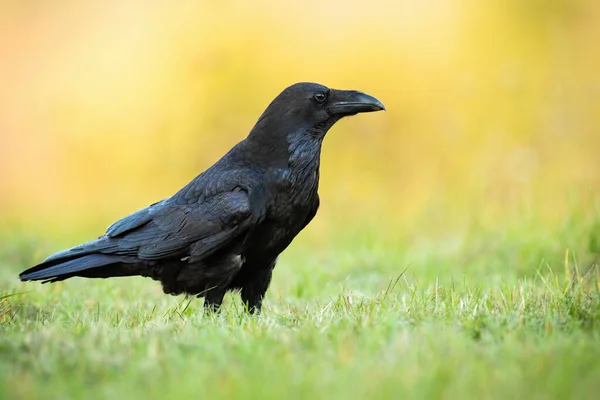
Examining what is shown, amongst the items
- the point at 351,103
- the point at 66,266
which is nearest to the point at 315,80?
the point at 351,103

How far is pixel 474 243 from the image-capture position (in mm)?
7188

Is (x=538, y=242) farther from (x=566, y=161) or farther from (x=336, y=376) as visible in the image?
(x=336, y=376)

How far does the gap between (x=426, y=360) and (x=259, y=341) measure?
2.45 ft

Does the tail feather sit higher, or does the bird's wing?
the bird's wing

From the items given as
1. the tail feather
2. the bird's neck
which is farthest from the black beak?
the tail feather

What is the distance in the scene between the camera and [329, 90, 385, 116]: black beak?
16.6 ft

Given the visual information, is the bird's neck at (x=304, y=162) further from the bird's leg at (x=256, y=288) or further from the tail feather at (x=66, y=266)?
the tail feather at (x=66, y=266)

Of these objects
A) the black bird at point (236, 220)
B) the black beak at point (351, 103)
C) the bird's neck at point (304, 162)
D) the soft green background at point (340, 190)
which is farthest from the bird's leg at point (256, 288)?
the black beak at point (351, 103)

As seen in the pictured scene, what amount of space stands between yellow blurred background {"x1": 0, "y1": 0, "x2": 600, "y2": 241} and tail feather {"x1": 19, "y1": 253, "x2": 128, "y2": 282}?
397 centimetres

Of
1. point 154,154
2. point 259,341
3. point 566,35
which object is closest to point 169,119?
point 154,154

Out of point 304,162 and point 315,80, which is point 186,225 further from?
point 315,80

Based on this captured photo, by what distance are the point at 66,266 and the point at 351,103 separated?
6.74 feet

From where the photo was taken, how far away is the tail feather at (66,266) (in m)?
4.91

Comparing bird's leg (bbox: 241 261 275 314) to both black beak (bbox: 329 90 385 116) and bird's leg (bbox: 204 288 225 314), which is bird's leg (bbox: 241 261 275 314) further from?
black beak (bbox: 329 90 385 116)
